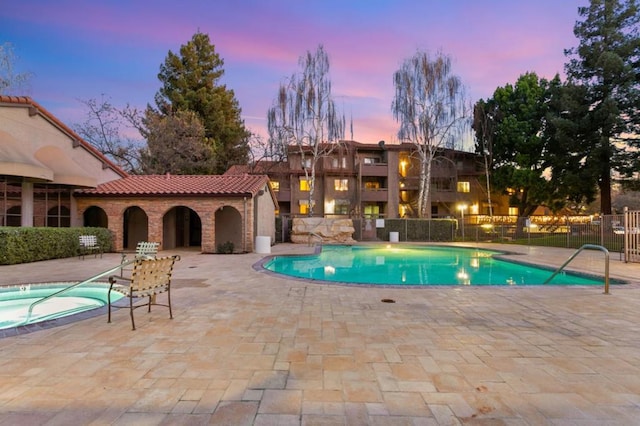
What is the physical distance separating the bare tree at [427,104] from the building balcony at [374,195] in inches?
238

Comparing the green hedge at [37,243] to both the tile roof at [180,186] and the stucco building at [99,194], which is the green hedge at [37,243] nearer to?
the stucco building at [99,194]

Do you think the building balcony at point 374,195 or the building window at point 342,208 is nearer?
the building balcony at point 374,195

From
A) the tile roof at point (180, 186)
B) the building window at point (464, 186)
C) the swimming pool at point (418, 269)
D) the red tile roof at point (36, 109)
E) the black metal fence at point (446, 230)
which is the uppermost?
the red tile roof at point (36, 109)

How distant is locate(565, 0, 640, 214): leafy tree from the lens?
22.3 meters

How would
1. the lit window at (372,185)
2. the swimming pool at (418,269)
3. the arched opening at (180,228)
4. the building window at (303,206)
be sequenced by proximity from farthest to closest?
1. the lit window at (372,185)
2. the building window at (303,206)
3. the arched opening at (180,228)
4. the swimming pool at (418,269)

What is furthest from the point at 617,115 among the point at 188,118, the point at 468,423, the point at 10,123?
the point at 10,123

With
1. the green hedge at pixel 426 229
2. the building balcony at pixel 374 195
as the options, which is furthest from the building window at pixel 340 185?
the green hedge at pixel 426 229

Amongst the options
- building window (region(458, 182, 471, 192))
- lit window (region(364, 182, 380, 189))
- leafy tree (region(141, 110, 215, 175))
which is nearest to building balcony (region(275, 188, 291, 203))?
leafy tree (region(141, 110, 215, 175))

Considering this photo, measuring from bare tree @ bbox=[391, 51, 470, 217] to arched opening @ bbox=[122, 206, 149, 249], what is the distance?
69.2 ft

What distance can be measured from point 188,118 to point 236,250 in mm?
15632

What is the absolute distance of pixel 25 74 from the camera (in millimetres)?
17234

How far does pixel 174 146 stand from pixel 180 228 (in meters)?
8.91

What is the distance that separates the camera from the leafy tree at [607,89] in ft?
73.2

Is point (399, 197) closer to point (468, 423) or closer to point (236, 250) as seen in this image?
point (236, 250)
